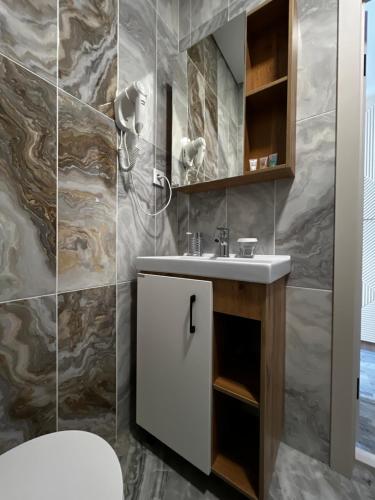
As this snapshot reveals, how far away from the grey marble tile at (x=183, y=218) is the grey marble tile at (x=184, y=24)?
2.95 ft

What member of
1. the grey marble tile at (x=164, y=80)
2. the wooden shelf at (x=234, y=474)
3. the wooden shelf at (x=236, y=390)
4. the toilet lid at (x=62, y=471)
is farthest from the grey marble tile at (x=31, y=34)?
→ the wooden shelf at (x=234, y=474)

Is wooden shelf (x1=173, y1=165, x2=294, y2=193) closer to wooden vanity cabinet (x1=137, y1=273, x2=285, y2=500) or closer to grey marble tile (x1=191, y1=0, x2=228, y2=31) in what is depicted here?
wooden vanity cabinet (x1=137, y1=273, x2=285, y2=500)

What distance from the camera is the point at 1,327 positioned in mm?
644

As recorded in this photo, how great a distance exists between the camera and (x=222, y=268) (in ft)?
2.49

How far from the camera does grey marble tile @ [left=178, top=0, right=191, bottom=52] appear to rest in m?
1.38

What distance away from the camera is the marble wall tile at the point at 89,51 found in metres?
0.79

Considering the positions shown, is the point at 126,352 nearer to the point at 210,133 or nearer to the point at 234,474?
the point at 234,474

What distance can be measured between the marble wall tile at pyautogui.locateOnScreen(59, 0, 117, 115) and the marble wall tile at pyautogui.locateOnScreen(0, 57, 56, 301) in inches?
4.8

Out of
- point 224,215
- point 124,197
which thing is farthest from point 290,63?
point 124,197

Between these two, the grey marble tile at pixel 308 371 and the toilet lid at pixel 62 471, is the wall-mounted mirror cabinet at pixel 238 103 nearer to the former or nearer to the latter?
the grey marble tile at pixel 308 371

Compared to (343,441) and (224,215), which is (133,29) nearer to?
(224,215)

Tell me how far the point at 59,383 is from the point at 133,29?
60.1 inches

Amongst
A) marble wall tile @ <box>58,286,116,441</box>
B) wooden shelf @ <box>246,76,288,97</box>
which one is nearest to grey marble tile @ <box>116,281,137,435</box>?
marble wall tile @ <box>58,286,116,441</box>

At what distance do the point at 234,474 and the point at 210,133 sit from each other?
1447 mm
